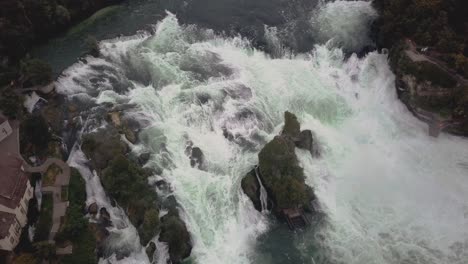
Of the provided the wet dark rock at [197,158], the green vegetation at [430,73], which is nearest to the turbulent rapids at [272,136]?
the wet dark rock at [197,158]

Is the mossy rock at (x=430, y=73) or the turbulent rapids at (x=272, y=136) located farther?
the mossy rock at (x=430, y=73)

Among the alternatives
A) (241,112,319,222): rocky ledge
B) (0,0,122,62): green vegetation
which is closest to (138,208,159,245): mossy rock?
(241,112,319,222): rocky ledge

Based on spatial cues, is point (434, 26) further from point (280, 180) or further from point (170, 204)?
point (170, 204)

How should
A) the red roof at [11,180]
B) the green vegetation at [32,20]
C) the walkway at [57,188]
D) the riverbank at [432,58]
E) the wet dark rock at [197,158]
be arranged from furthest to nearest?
the green vegetation at [32,20]
the riverbank at [432,58]
the wet dark rock at [197,158]
the walkway at [57,188]
the red roof at [11,180]

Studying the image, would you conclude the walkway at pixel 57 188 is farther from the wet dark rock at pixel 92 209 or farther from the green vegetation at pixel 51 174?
the wet dark rock at pixel 92 209

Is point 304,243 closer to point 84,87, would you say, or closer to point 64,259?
point 64,259

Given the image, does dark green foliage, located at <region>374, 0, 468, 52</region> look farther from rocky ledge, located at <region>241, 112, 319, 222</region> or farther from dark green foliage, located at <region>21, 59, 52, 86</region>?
dark green foliage, located at <region>21, 59, 52, 86</region>
